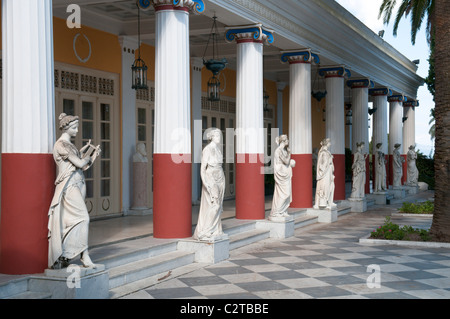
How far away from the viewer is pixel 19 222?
258 inches

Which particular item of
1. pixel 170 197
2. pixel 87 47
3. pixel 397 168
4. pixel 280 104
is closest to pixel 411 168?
pixel 397 168

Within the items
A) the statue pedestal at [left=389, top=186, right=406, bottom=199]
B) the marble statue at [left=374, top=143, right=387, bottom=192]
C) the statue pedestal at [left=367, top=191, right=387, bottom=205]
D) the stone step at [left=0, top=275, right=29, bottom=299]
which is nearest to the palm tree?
the stone step at [left=0, top=275, right=29, bottom=299]

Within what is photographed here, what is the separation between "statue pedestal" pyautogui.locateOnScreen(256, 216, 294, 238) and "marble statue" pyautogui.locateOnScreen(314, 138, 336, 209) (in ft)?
9.77

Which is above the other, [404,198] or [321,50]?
[321,50]

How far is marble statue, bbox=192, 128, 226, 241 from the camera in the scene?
9.09 meters

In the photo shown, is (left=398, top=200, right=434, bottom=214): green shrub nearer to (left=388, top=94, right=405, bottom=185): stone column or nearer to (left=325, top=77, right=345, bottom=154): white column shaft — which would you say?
(left=325, top=77, right=345, bottom=154): white column shaft

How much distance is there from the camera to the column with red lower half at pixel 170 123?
9312mm

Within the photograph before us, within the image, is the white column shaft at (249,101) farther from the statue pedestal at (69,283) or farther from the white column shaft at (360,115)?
the white column shaft at (360,115)

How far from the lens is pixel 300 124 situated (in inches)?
589

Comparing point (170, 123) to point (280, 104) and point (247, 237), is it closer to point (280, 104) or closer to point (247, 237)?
point (247, 237)

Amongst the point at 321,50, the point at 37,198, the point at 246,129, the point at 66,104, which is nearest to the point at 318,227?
the point at 246,129
